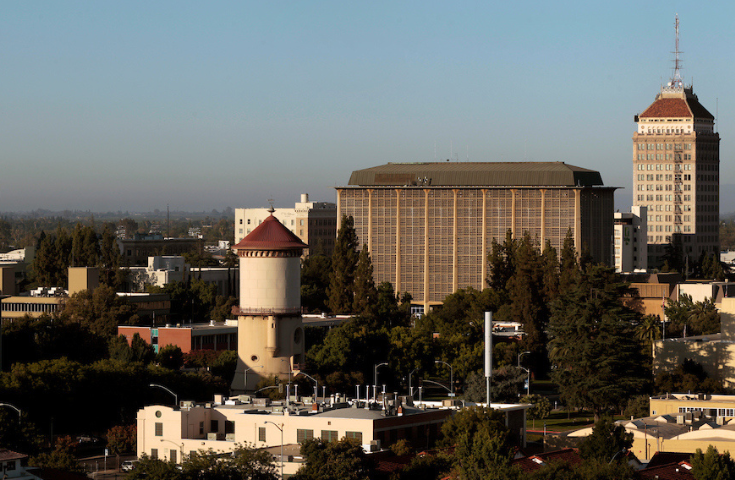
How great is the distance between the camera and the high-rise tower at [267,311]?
10369 cm

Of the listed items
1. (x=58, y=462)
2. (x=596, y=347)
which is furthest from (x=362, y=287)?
(x=58, y=462)

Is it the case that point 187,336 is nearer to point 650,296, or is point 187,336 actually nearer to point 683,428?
point 683,428

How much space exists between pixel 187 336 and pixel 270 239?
2732cm

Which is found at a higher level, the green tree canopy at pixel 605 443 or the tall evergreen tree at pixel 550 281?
the tall evergreen tree at pixel 550 281

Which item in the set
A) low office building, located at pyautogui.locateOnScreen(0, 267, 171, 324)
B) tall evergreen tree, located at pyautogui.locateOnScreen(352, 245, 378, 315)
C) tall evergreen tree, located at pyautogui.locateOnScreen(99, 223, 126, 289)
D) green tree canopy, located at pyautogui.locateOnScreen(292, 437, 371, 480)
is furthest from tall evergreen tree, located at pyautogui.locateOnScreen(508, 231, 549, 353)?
green tree canopy, located at pyautogui.locateOnScreen(292, 437, 371, 480)

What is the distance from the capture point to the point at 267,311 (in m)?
104

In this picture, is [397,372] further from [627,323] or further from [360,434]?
[360,434]

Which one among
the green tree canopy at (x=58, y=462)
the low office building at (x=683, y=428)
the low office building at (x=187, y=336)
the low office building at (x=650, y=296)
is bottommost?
the green tree canopy at (x=58, y=462)

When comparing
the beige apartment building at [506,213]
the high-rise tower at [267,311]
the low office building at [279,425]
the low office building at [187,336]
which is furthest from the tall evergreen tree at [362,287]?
the low office building at [279,425]

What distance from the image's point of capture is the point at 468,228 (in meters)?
198

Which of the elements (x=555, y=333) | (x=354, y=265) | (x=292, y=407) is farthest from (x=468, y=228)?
(x=292, y=407)

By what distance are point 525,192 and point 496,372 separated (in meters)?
86.9

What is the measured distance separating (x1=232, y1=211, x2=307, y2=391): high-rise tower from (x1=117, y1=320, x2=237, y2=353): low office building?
79.1ft

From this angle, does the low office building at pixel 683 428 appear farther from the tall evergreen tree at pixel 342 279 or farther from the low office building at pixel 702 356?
the tall evergreen tree at pixel 342 279
